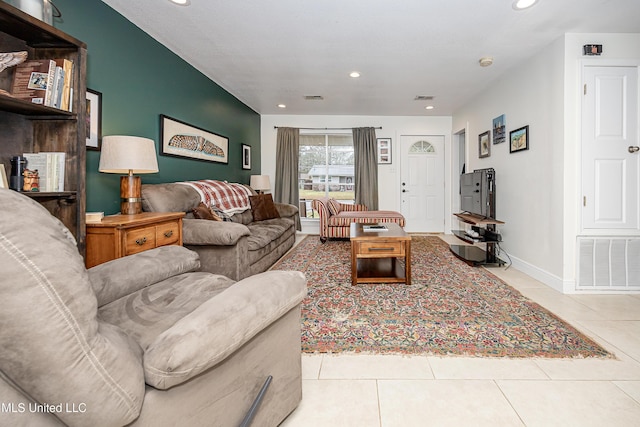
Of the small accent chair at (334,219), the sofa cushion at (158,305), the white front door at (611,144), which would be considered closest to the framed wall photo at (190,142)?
the small accent chair at (334,219)

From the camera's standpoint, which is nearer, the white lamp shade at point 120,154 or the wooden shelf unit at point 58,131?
the wooden shelf unit at point 58,131

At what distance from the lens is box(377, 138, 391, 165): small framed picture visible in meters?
6.39

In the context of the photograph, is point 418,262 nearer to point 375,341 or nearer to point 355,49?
point 375,341

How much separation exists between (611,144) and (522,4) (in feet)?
4.91

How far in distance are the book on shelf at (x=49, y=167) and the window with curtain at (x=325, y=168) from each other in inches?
193

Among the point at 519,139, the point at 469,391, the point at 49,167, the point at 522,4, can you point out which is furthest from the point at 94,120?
the point at 519,139

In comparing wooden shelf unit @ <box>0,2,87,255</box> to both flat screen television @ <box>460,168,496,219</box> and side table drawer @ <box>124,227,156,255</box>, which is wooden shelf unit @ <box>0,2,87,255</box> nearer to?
side table drawer @ <box>124,227,156,255</box>

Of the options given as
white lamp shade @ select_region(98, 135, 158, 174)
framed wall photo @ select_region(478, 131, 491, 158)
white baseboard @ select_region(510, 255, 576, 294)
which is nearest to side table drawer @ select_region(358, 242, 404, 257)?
white baseboard @ select_region(510, 255, 576, 294)

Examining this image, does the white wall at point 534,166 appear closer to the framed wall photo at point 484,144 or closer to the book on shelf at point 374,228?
the framed wall photo at point 484,144

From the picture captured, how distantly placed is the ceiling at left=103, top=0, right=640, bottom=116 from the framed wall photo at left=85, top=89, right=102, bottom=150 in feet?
2.53

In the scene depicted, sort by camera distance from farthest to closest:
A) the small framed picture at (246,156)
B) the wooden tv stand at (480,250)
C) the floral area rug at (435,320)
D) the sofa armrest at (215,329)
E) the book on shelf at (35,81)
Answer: the small framed picture at (246,156) → the wooden tv stand at (480,250) → the floral area rug at (435,320) → the book on shelf at (35,81) → the sofa armrest at (215,329)

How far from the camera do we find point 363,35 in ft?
9.65

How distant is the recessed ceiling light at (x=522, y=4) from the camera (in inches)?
93.2

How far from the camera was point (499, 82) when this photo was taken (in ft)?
13.6
